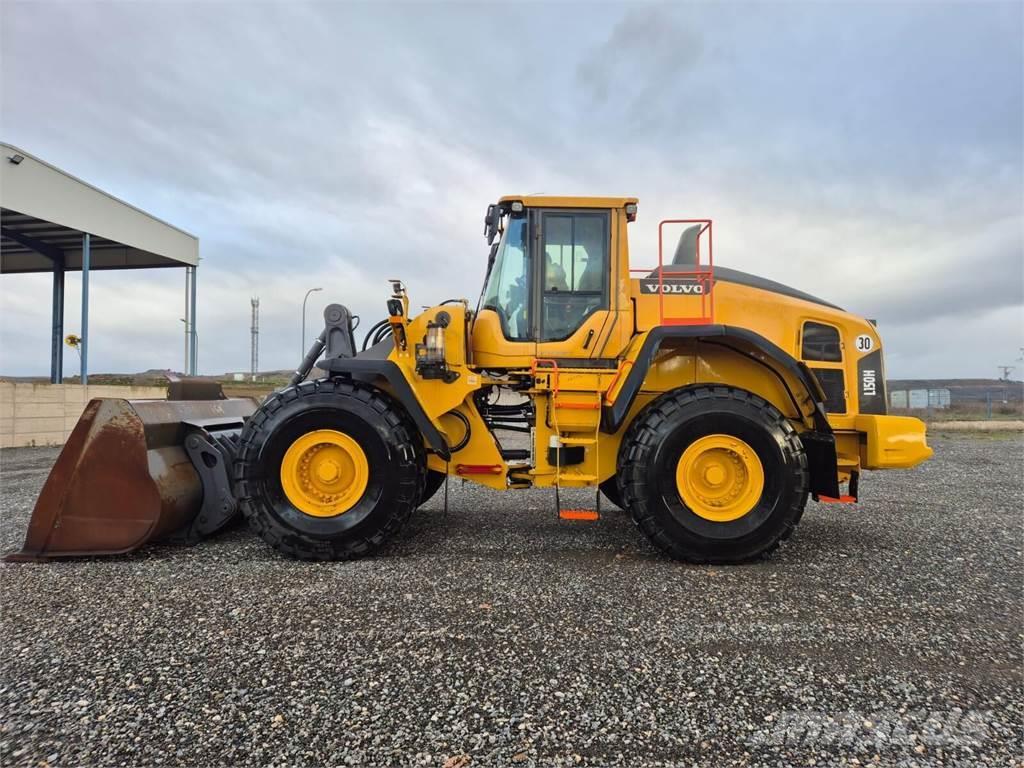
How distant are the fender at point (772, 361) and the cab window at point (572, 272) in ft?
2.07

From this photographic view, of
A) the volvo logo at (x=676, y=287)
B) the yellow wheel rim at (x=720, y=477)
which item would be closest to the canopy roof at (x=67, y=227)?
the volvo logo at (x=676, y=287)

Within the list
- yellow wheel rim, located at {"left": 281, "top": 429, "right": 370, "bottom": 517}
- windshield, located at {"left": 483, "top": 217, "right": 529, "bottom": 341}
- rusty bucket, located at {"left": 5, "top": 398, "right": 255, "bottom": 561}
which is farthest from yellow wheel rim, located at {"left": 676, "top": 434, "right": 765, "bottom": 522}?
rusty bucket, located at {"left": 5, "top": 398, "right": 255, "bottom": 561}

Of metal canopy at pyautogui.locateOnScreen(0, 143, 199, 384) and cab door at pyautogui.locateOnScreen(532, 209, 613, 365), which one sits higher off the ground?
metal canopy at pyautogui.locateOnScreen(0, 143, 199, 384)

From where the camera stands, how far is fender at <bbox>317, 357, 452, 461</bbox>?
13.0 feet

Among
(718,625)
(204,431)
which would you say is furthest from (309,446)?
(718,625)

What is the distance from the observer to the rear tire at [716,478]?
3.66 m

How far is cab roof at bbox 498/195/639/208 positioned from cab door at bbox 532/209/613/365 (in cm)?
5

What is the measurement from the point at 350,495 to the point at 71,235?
16.8 meters

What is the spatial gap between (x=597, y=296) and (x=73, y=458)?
153 inches

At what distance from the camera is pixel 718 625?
2.75m

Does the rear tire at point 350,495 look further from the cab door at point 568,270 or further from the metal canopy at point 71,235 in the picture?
the metal canopy at point 71,235

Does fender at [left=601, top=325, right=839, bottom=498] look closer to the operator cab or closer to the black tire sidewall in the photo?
the black tire sidewall

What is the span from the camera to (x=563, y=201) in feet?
14.0

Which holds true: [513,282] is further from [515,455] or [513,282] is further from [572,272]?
[515,455]
